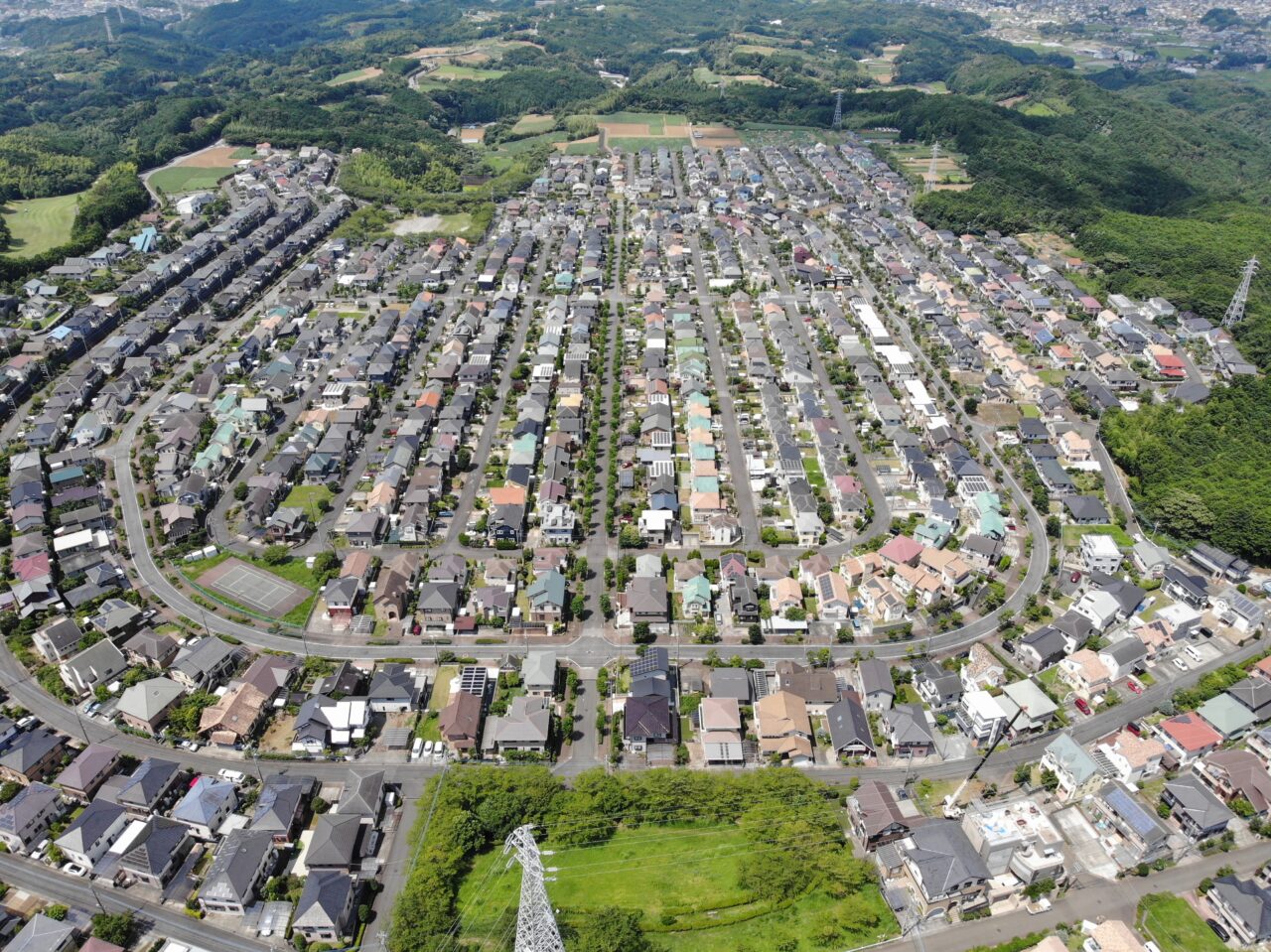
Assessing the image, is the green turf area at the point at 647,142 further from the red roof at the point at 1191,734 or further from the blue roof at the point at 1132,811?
the blue roof at the point at 1132,811

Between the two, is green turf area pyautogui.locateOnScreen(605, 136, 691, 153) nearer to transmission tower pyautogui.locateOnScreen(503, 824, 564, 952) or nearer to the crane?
the crane

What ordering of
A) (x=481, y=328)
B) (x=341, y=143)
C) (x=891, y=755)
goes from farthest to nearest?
(x=341, y=143) < (x=481, y=328) < (x=891, y=755)

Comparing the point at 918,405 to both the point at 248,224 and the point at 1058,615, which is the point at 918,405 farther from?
the point at 248,224

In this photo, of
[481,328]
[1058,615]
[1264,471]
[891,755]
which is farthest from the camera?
[481,328]

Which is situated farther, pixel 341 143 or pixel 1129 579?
pixel 341 143

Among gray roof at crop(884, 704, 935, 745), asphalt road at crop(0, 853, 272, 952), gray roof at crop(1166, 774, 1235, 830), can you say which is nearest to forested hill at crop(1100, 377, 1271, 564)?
gray roof at crop(1166, 774, 1235, 830)

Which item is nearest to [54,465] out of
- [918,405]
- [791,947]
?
[791,947]
